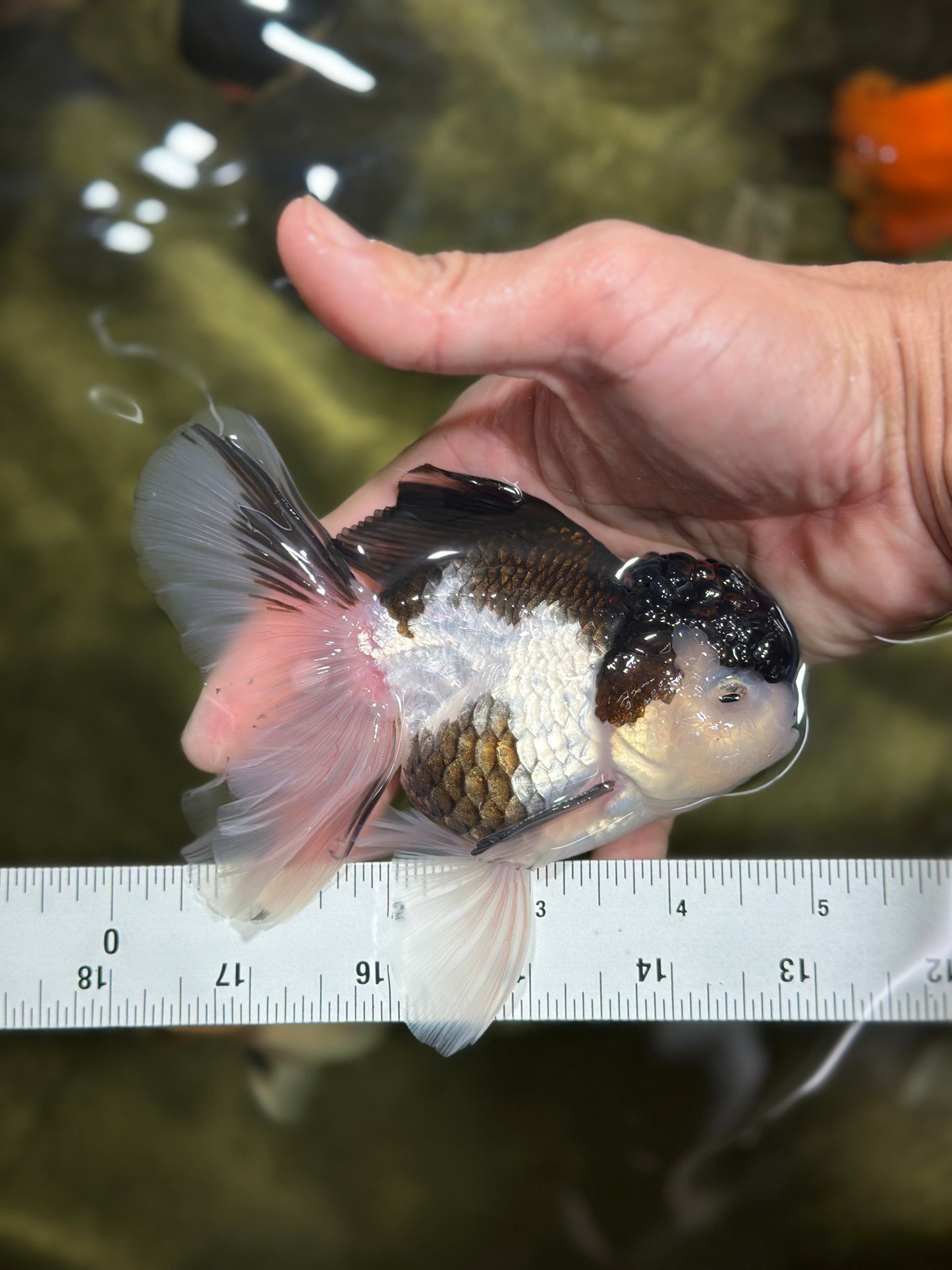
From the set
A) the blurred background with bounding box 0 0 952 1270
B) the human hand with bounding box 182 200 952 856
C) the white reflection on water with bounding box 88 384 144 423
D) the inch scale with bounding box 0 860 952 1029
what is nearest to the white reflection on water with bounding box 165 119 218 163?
the blurred background with bounding box 0 0 952 1270

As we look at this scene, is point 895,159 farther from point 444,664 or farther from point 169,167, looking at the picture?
point 444,664

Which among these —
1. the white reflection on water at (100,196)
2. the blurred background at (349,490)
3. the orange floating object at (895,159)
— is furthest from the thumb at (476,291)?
the orange floating object at (895,159)

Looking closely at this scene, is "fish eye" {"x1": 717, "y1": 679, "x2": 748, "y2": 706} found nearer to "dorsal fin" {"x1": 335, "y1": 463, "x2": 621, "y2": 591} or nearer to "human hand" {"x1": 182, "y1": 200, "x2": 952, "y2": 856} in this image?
"dorsal fin" {"x1": 335, "y1": 463, "x2": 621, "y2": 591}

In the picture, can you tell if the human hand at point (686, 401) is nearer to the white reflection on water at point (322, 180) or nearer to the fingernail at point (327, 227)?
the fingernail at point (327, 227)

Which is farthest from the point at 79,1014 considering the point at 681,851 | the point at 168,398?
Result: the point at 168,398

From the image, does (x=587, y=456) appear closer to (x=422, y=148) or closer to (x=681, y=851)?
(x=681, y=851)

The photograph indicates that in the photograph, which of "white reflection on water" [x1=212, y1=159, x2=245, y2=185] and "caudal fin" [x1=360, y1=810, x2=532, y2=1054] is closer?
"caudal fin" [x1=360, y1=810, x2=532, y2=1054]
